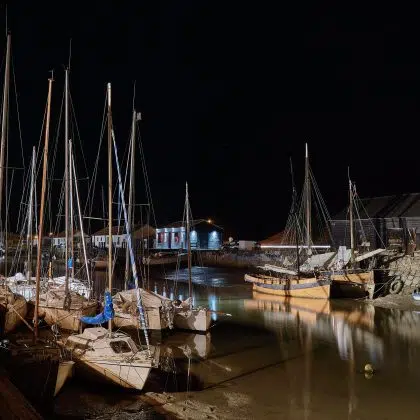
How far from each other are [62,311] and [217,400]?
40.3 ft

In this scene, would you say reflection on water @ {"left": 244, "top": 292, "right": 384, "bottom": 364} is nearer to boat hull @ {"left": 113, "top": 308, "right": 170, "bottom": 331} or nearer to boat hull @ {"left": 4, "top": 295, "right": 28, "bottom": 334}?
boat hull @ {"left": 113, "top": 308, "right": 170, "bottom": 331}

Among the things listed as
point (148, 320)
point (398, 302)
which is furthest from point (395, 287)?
point (148, 320)

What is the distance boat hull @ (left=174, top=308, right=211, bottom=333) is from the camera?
26.1 m

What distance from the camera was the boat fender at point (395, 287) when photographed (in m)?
41.4

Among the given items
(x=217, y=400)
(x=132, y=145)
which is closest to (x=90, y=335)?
(x=217, y=400)

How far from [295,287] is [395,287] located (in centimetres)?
915

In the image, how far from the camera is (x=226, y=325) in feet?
96.5

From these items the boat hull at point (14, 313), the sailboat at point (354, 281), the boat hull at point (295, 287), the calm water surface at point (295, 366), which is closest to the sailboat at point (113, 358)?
the calm water surface at point (295, 366)

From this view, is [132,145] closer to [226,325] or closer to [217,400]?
[226,325]

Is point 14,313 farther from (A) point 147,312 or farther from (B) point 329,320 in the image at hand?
(B) point 329,320

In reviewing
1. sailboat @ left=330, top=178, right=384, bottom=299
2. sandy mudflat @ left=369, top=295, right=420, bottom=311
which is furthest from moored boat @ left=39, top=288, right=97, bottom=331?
sailboat @ left=330, top=178, right=384, bottom=299

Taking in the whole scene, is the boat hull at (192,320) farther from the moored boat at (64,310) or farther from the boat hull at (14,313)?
the boat hull at (14,313)

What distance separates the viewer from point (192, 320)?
2616 centimetres

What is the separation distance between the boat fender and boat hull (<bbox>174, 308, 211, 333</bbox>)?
22.7 metres
